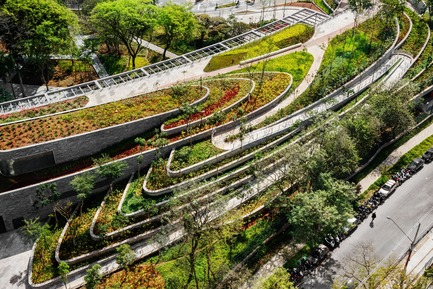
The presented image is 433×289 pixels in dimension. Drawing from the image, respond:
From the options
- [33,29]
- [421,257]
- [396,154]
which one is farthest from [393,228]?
[33,29]

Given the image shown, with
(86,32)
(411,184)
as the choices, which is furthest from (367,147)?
(86,32)

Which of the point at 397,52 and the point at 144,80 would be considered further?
the point at 397,52

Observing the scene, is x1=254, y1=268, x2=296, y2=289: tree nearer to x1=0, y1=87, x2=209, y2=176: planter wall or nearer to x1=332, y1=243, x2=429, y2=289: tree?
x1=332, y1=243, x2=429, y2=289: tree

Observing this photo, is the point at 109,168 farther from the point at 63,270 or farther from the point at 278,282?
the point at 278,282

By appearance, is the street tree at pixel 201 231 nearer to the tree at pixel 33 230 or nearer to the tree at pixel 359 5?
the tree at pixel 33 230

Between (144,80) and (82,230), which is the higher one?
(144,80)

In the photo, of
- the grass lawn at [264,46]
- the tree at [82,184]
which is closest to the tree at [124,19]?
the grass lawn at [264,46]

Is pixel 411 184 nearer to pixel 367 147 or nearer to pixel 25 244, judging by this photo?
pixel 367 147
